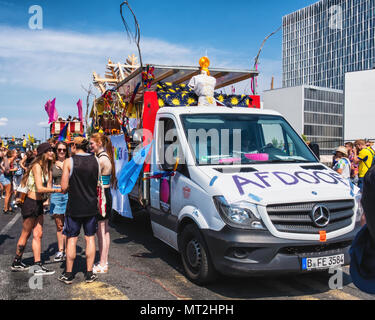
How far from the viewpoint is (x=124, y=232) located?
8508 mm

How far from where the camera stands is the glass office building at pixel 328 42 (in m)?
108

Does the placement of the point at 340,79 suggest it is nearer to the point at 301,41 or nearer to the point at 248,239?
the point at 301,41

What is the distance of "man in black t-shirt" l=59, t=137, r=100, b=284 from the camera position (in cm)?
512

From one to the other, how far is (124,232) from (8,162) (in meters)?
6.16

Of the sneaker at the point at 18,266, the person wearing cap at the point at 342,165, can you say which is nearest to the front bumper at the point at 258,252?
the sneaker at the point at 18,266

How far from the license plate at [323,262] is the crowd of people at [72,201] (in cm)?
262

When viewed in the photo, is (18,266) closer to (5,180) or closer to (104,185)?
(104,185)

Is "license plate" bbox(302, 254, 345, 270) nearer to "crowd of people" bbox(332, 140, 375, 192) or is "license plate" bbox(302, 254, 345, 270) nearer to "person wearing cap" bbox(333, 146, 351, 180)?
"crowd of people" bbox(332, 140, 375, 192)

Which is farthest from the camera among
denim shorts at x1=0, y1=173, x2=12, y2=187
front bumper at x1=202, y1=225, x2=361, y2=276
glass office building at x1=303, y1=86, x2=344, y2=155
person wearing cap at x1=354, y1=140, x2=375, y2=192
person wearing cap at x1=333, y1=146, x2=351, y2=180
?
glass office building at x1=303, y1=86, x2=344, y2=155

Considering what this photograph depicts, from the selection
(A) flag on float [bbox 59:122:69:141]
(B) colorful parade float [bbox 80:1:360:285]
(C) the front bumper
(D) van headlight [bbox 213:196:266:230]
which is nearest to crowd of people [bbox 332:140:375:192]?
(B) colorful parade float [bbox 80:1:360:285]

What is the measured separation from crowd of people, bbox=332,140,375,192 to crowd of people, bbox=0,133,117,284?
3625 millimetres

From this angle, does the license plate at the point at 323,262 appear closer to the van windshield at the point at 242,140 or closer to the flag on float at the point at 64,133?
the van windshield at the point at 242,140
